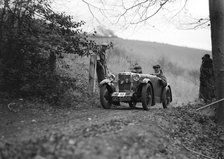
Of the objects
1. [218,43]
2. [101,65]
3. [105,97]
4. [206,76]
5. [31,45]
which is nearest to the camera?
[218,43]

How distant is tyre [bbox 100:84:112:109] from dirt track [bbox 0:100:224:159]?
0.87 meters

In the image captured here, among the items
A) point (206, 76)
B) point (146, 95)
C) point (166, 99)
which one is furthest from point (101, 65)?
point (206, 76)

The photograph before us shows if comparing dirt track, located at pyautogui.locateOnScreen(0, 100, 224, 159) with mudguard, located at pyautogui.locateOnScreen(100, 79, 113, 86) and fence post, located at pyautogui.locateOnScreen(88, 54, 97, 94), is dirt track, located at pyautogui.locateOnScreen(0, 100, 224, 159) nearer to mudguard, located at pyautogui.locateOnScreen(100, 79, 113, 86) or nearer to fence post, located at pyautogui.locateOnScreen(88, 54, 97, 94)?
mudguard, located at pyautogui.locateOnScreen(100, 79, 113, 86)

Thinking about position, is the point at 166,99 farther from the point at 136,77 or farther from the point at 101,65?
the point at 101,65

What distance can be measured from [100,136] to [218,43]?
5.70 meters

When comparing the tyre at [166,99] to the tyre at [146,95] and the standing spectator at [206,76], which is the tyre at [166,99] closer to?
the tyre at [146,95]

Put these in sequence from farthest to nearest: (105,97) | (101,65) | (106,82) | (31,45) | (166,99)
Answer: (101,65) < (166,99) < (105,97) < (106,82) < (31,45)

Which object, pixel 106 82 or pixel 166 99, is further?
pixel 166 99

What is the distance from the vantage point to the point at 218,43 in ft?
34.9

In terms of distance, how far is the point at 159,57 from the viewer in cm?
2919

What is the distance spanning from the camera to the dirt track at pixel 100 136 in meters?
5.72

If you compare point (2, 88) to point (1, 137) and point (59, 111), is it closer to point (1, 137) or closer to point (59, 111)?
point (59, 111)

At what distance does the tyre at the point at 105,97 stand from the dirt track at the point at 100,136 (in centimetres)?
87

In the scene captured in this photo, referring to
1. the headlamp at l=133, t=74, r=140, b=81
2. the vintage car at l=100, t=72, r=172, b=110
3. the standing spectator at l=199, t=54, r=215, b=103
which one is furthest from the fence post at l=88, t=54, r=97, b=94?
the standing spectator at l=199, t=54, r=215, b=103
